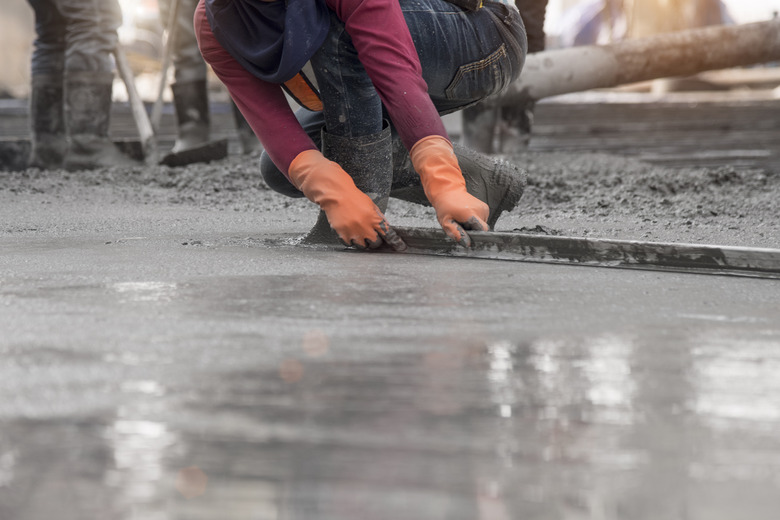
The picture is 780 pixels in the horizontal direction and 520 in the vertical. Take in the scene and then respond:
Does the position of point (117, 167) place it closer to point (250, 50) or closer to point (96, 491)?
point (250, 50)

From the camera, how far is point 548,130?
5.20 m

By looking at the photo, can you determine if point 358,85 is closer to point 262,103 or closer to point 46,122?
point 262,103

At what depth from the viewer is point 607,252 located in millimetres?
1721

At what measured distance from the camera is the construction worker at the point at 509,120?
429 cm

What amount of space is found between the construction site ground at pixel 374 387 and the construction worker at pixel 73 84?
213cm

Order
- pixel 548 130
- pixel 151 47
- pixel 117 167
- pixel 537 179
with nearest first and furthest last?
pixel 537 179 < pixel 117 167 < pixel 548 130 < pixel 151 47

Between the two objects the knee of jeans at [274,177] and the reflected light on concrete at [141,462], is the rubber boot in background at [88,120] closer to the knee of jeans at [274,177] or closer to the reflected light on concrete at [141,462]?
the knee of jeans at [274,177]

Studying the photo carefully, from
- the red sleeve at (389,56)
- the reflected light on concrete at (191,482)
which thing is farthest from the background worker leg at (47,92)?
the reflected light on concrete at (191,482)

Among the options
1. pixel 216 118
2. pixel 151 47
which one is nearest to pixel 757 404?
pixel 216 118

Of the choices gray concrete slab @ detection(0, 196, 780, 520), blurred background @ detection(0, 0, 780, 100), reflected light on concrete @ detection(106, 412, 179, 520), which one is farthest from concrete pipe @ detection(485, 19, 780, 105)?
blurred background @ detection(0, 0, 780, 100)

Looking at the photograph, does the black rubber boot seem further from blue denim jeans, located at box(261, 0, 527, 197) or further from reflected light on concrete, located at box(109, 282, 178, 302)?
reflected light on concrete, located at box(109, 282, 178, 302)

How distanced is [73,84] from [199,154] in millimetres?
572

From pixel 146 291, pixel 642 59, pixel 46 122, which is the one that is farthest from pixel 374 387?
pixel 642 59

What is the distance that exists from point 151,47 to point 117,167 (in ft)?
21.3
